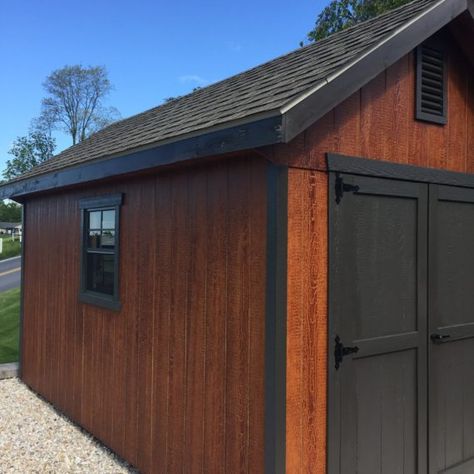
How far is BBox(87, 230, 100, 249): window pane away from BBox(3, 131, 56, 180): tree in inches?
2100

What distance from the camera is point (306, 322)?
2982 millimetres

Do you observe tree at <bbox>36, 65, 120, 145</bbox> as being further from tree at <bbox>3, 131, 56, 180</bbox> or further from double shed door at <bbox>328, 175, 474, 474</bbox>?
double shed door at <bbox>328, 175, 474, 474</bbox>

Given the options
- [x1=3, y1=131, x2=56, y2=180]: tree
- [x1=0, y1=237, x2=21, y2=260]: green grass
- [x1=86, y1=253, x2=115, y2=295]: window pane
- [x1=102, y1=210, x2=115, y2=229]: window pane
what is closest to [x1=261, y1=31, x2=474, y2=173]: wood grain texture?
[x1=102, y1=210, x2=115, y2=229]: window pane

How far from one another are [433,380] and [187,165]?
2.37 meters

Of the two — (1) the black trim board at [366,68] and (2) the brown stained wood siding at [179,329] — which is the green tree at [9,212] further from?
(1) the black trim board at [366,68]

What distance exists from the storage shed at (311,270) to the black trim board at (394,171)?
0.01 metres

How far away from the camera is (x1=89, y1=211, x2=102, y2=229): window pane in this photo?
506 cm

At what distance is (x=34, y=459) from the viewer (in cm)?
450

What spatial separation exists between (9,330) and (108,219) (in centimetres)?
671

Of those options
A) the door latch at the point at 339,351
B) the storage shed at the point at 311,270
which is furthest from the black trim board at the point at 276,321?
the door latch at the point at 339,351

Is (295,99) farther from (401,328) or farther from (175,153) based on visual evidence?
(401,328)

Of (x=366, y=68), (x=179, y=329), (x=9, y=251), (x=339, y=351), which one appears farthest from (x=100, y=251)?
(x=9, y=251)

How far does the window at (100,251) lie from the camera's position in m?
4.64

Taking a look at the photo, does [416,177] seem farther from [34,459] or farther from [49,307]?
[49,307]
